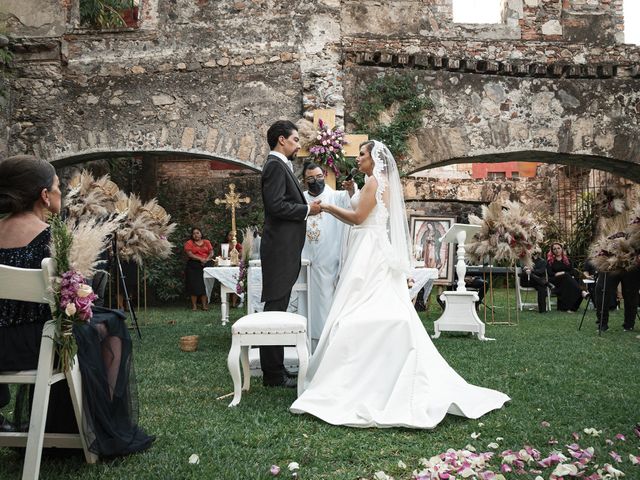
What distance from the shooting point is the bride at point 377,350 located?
3.68 metres

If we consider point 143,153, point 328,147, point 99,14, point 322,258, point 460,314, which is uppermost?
point 99,14

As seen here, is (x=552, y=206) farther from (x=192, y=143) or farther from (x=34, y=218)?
(x=34, y=218)

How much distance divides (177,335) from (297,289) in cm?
295

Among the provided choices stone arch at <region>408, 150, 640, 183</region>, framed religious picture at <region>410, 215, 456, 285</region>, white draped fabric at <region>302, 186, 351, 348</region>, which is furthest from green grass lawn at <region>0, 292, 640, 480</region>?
framed religious picture at <region>410, 215, 456, 285</region>

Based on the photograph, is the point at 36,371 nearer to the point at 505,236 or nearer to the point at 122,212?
the point at 122,212

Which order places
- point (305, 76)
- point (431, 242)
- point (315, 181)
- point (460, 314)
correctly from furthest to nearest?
point (431, 242) → point (305, 76) → point (460, 314) → point (315, 181)

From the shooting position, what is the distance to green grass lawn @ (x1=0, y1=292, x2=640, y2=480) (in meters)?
2.84

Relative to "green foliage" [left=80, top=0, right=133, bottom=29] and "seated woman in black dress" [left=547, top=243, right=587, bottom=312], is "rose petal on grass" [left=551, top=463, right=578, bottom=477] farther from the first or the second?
"green foliage" [left=80, top=0, right=133, bottom=29]

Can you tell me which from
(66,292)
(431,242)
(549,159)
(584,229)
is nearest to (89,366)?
(66,292)

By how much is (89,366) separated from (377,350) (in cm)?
183

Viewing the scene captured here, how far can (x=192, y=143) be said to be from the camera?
902cm

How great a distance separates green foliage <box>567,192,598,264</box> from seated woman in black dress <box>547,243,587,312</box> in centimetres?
300

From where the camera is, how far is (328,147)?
7.93 metres

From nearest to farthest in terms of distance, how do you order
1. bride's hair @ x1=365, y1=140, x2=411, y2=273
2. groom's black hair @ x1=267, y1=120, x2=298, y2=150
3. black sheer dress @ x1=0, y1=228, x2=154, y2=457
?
black sheer dress @ x1=0, y1=228, x2=154, y2=457
bride's hair @ x1=365, y1=140, x2=411, y2=273
groom's black hair @ x1=267, y1=120, x2=298, y2=150
